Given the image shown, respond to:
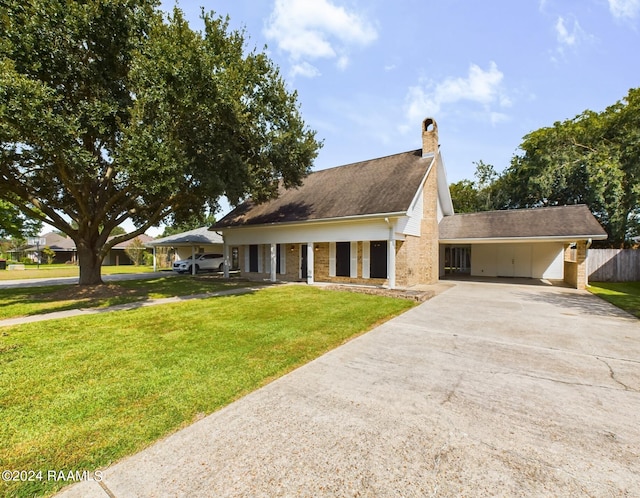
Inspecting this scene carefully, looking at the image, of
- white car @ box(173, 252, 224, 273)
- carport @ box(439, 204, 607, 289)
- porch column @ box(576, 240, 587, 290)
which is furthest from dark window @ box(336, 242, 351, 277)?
white car @ box(173, 252, 224, 273)

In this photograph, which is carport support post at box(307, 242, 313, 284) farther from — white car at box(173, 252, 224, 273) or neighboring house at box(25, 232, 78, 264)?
neighboring house at box(25, 232, 78, 264)

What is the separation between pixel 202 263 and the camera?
23.5 m

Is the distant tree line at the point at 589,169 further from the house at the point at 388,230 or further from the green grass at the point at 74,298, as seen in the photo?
the green grass at the point at 74,298

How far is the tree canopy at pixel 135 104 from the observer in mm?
7917

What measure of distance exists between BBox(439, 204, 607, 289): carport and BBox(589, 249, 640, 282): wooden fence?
1.14 metres

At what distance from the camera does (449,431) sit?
2.96 m

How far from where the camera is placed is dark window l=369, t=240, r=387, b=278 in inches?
541

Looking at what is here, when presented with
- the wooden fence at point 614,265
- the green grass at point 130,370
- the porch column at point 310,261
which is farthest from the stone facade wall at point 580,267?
the porch column at point 310,261

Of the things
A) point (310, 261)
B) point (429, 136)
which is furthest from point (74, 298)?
point (429, 136)

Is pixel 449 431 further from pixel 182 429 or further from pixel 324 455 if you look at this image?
pixel 182 429

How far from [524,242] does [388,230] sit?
1017 cm

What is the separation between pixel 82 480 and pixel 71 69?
38.1 feet

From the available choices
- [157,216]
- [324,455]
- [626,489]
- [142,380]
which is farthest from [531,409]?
[157,216]

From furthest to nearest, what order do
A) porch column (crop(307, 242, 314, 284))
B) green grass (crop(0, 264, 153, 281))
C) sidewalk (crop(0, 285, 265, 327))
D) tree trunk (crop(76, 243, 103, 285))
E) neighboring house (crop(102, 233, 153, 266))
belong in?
neighboring house (crop(102, 233, 153, 266)), green grass (crop(0, 264, 153, 281)), porch column (crop(307, 242, 314, 284)), tree trunk (crop(76, 243, 103, 285)), sidewalk (crop(0, 285, 265, 327))
